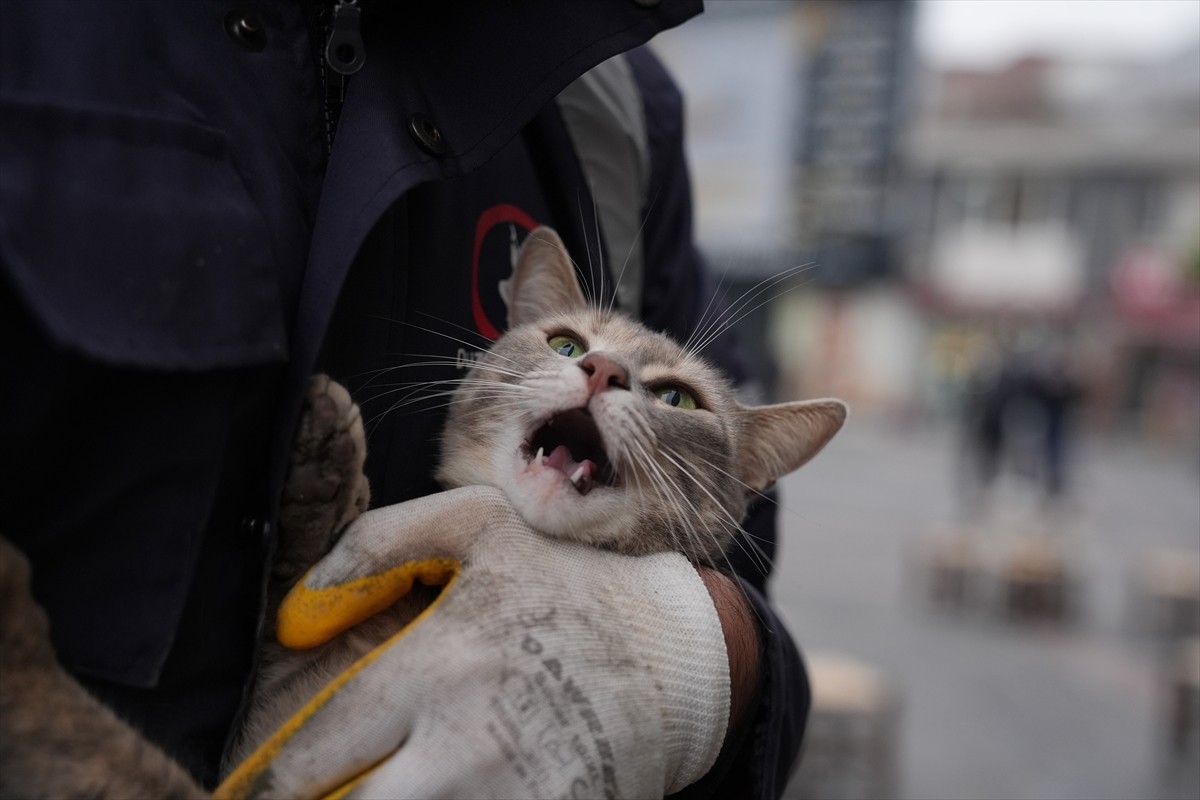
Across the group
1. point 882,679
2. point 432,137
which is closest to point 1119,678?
point 882,679

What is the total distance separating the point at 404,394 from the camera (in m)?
1.58

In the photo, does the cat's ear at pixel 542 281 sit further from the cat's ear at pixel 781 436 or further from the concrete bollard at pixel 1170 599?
the concrete bollard at pixel 1170 599

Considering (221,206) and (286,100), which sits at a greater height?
(286,100)

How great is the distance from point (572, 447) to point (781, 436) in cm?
59

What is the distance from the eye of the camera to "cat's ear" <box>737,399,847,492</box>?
79.0 inches

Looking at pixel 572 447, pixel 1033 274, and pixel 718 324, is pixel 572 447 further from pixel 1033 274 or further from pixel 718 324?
pixel 1033 274

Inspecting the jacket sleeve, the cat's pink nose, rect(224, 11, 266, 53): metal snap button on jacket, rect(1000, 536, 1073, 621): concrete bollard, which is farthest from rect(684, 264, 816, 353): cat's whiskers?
rect(1000, 536, 1073, 621): concrete bollard

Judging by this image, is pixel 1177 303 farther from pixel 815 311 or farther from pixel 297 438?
pixel 297 438

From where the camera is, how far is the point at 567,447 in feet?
5.50

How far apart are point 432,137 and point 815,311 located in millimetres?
22785

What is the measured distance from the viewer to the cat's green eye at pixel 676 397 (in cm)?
188

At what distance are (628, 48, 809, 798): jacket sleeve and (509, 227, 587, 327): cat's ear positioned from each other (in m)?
0.27

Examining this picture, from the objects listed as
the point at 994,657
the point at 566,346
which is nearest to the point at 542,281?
the point at 566,346

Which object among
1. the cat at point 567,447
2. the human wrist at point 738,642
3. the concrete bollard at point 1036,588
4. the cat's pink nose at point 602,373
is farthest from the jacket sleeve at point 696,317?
Answer: the concrete bollard at point 1036,588
